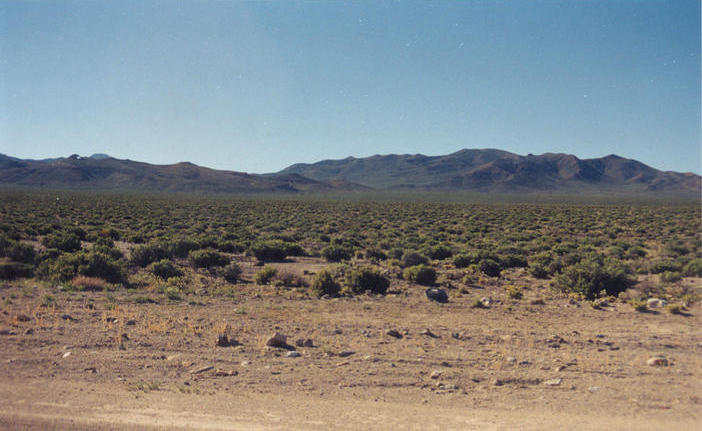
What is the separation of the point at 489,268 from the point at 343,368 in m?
11.7

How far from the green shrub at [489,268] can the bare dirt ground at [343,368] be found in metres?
5.68

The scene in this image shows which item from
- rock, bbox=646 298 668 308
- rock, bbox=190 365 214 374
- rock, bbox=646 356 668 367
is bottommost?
rock, bbox=190 365 214 374

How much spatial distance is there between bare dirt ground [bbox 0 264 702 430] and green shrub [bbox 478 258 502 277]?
568 cm

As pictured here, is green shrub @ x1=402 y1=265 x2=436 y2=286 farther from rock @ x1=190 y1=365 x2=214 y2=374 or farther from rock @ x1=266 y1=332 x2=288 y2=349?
rock @ x1=190 y1=365 x2=214 y2=374

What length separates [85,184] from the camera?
6688 inches

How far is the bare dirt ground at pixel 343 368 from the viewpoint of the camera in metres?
5.69

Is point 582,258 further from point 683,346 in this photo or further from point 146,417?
point 146,417

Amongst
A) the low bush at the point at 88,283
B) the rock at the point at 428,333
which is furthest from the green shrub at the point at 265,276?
the rock at the point at 428,333

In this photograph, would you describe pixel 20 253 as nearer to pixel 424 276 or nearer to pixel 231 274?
pixel 231 274

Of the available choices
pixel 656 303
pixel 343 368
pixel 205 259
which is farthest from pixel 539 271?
pixel 205 259

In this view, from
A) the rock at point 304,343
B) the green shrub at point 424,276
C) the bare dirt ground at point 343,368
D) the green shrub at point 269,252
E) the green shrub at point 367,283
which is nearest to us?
the bare dirt ground at point 343,368

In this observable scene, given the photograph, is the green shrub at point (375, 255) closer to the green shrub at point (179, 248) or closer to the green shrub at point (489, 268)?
the green shrub at point (489, 268)

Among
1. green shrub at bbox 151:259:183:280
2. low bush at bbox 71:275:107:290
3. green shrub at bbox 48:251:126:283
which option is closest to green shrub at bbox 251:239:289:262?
green shrub at bbox 151:259:183:280

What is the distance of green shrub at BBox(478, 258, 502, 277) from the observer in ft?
57.1
